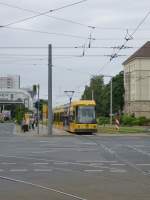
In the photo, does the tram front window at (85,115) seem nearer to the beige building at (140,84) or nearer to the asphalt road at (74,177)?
the asphalt road at (74,177)

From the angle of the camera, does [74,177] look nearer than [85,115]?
Yes

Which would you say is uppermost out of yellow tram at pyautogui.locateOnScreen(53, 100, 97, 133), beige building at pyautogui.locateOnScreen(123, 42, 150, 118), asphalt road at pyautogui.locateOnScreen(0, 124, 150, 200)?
beige building at pyautogui.locateOnScreen(123, 42, 150, 118)

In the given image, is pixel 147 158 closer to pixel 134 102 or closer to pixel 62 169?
pixel 62 169

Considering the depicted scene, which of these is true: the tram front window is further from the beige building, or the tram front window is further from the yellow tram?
the beige building

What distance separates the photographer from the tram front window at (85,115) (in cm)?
5809

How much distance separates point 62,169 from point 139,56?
120904 millimetres

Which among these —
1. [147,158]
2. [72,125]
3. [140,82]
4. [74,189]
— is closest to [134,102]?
[140,82]

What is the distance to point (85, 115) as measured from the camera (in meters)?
58.2

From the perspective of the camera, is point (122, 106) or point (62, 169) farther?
point (122, 106)

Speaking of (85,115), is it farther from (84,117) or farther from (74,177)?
(74,177)

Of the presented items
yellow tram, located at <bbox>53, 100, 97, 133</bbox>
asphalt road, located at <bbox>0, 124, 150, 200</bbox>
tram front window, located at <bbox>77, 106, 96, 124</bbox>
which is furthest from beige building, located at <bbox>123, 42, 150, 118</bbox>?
asphalt road, located at <bbox>0, 124, 150, 200</bbox>

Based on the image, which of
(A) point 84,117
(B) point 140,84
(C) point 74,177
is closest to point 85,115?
(A) point 84,117

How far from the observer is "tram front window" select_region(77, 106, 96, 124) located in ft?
191

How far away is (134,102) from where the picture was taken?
140 m
